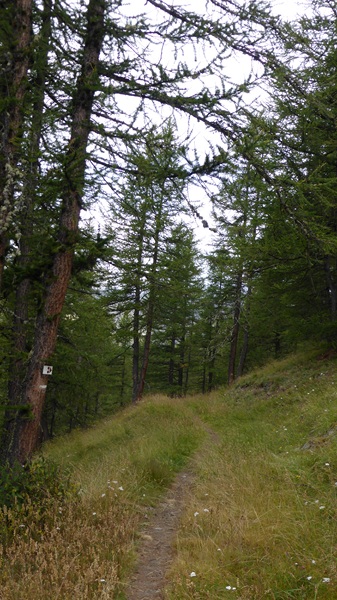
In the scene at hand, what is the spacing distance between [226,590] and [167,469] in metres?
3.95

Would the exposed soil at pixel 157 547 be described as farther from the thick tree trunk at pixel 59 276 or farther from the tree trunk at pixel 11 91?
the tree trunk at pixel 11 91

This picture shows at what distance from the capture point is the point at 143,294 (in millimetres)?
19938

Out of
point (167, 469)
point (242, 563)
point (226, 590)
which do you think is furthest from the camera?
point (167, 469)

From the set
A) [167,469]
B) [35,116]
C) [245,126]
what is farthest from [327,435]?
[35,116]

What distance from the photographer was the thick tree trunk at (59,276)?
5656 millimetres

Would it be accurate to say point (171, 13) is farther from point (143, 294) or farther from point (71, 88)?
point (143, 294)

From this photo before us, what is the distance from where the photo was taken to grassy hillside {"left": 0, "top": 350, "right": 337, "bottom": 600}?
10.5 feet

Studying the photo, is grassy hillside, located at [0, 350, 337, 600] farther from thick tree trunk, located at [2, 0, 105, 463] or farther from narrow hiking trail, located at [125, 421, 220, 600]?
thick tree trunk, located at [2, 0, 105, 463]

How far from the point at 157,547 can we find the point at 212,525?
708 millimetres

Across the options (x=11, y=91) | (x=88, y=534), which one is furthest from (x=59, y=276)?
(x=88, y=534)

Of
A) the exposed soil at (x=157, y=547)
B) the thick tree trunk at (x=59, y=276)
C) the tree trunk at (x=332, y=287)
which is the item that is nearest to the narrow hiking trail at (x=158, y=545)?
the exposed soil at (x=157, y=547)

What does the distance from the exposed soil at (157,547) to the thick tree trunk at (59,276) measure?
2130 millimetres

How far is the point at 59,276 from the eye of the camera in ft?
19.2

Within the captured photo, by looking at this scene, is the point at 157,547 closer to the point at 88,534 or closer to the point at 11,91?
the point at 88,534
